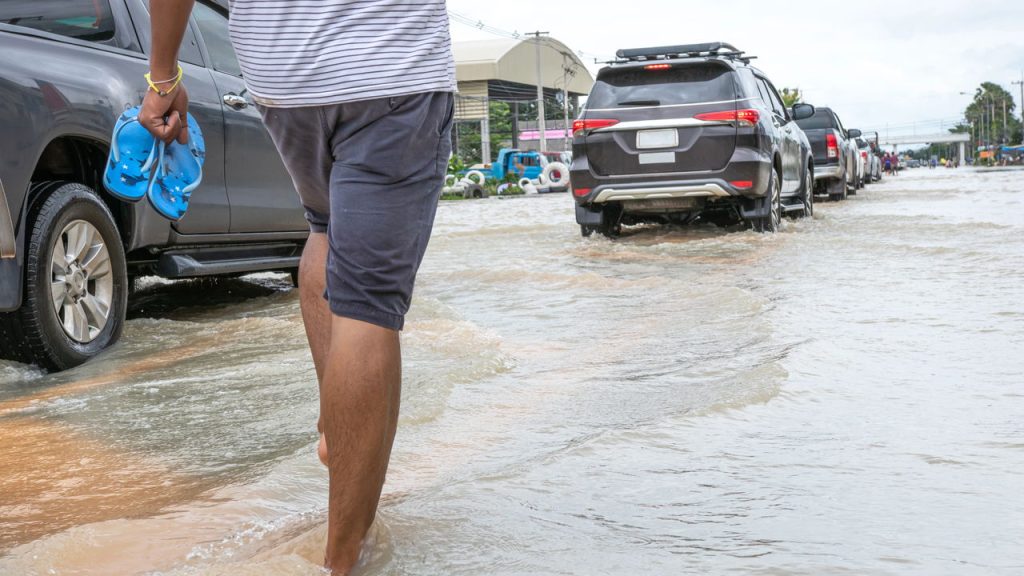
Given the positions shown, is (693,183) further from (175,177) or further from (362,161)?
(362,161)

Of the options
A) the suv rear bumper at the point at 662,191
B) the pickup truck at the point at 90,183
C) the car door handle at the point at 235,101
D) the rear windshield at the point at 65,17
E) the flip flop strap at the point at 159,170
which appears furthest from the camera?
the suv rear bumper at the point at 662,191

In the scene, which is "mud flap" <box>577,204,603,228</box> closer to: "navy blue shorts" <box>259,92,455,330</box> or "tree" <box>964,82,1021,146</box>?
"navy blue shorts" <box>259,92,455,330</box>

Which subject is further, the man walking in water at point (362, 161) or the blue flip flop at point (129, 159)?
the blue flip flop at point (129, 159)

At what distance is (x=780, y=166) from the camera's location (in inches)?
471

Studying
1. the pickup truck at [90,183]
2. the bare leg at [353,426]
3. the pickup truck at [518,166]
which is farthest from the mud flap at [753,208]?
the pickup truck at [518,166]

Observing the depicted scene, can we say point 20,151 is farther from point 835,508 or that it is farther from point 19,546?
point 835,508

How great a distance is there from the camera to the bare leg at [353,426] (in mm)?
2156

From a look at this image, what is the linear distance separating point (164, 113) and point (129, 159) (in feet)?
1.81

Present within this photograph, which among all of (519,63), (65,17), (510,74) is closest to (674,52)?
(65,17)

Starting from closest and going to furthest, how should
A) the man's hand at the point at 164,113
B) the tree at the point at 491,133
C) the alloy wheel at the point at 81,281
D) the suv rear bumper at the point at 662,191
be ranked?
the man's hand at the point at 164,113 < the alloy wheel at the point at 81,281 < the suv rear bumper at the point at 662,191 < the tree at the point at 491,133

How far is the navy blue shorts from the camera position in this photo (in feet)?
7.10

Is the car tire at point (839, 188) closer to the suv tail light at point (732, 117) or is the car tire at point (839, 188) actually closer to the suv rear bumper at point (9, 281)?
the suv tail light at point (732, 117)

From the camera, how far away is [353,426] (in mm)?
2158

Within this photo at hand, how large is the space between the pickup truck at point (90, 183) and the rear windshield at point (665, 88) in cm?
508
